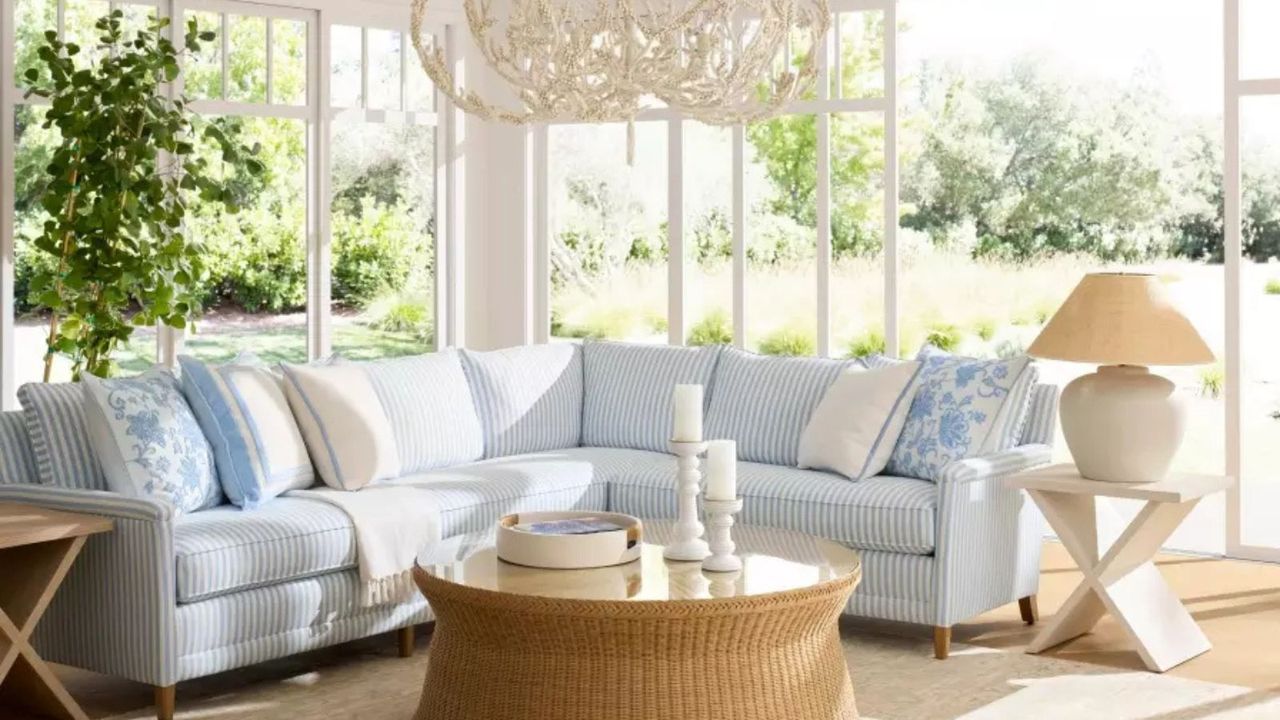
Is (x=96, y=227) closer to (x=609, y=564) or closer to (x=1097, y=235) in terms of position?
(x=609, y=564)

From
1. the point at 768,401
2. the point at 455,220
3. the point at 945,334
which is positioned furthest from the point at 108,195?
the point at 945,334

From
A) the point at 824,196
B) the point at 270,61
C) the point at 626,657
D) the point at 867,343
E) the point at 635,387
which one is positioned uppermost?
the point at 270,61

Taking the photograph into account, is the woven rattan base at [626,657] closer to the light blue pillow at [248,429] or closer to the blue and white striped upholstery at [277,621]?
the blue and white striped upholstery at [277,621]

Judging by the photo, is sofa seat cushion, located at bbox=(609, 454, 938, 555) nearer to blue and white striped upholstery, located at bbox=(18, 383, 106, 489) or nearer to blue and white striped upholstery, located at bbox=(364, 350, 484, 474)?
blue and white striped upholstery, located at bbox=(364, 350, 484, 474)

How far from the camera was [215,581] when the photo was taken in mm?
4465

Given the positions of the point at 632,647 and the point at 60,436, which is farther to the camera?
the point at 60,436

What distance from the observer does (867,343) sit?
7.36 metres

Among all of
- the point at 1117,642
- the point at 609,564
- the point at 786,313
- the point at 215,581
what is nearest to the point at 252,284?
the point at 786,313

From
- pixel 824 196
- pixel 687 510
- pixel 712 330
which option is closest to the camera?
pixel 687 510

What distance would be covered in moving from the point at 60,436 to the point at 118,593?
525 millimetres

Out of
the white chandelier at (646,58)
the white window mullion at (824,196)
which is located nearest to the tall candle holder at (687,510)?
the white chandelier at (646,58)

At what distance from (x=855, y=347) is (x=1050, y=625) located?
238 centimetres

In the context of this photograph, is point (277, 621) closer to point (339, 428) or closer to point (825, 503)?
point (339, 428)

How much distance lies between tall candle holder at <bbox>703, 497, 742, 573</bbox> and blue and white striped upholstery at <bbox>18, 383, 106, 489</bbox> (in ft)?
5.69
